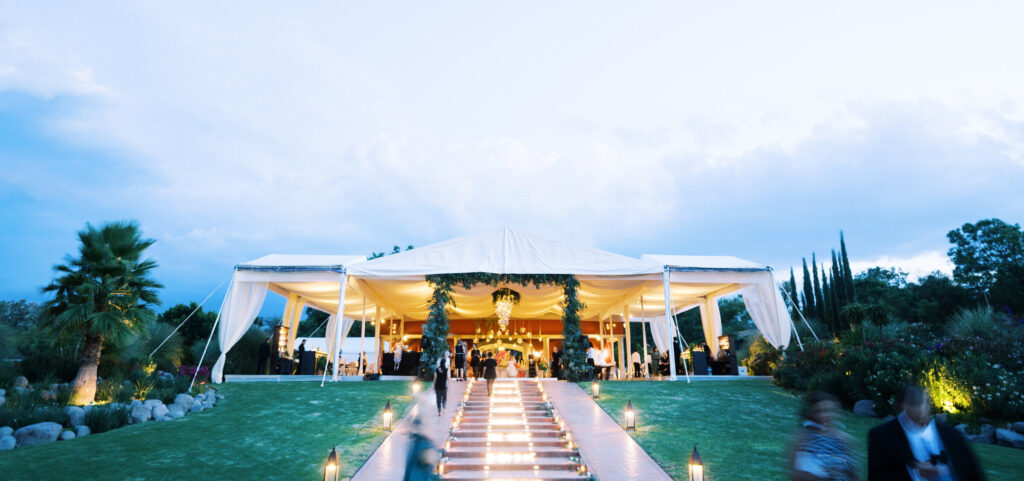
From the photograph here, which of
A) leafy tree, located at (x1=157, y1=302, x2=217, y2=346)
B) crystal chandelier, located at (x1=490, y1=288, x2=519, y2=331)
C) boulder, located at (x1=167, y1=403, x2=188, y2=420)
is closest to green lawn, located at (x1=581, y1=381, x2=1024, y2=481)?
crystal chandelier, located at (x1=490, y1=288, x2=519, y2=331)

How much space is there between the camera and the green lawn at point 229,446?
6203 mm

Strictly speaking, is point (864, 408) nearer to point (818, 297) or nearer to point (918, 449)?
point (918, 449)

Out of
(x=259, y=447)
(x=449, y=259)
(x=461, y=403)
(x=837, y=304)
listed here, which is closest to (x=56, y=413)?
(x=259, y=447)

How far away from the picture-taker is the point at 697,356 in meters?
16.9

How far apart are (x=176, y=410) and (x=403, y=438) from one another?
4753mm

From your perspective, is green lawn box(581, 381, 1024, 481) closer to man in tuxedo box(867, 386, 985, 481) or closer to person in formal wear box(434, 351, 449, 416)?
person in formal wear box(434, 351, 449, 416)

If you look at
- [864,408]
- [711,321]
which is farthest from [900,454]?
[711,321]

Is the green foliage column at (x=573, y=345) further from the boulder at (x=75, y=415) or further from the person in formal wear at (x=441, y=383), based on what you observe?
the boulder at (x=75, y=415)

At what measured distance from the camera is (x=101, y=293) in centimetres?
1010

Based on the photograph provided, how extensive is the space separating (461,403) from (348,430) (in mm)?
2644

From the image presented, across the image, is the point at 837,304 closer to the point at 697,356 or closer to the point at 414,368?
the point at 697,356

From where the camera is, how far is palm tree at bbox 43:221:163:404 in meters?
9.66

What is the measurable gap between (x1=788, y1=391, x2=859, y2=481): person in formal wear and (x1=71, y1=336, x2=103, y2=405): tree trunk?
37.7 ft

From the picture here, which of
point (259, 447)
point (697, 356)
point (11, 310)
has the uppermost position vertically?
point (11, 310)
